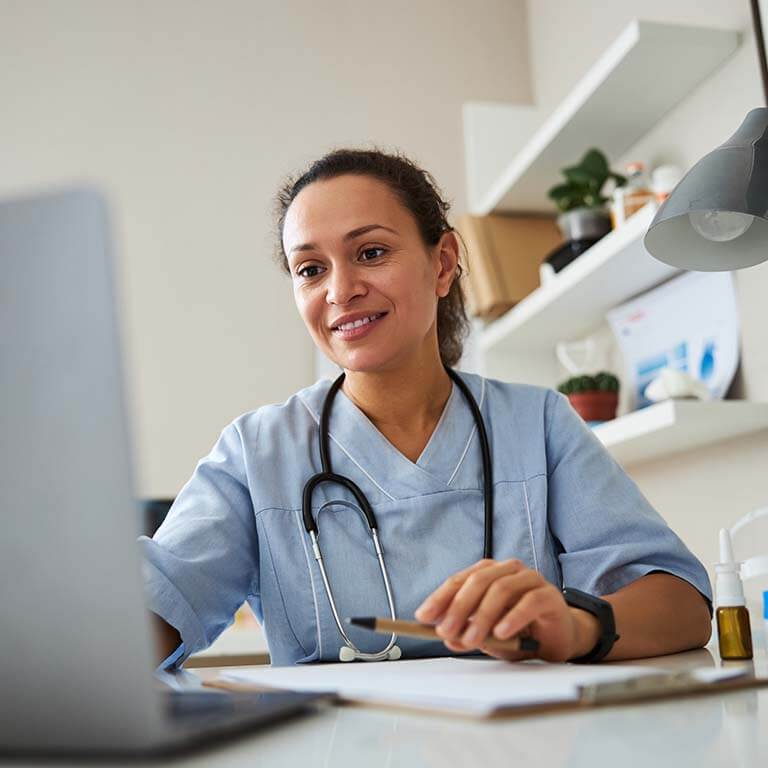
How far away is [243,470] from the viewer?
4.02ft

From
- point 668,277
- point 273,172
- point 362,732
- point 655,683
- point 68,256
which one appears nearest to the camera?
point 68,256

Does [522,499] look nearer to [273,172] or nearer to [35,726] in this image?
[35,726]

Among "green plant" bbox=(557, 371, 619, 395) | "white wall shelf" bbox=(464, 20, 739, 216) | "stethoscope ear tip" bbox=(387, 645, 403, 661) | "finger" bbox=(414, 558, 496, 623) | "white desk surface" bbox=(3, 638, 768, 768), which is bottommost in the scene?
"stethoscope ear tip" bbox=(387, 645, 403, 661)

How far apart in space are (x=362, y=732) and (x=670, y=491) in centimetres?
180

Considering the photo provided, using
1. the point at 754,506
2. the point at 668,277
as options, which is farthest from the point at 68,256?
the point at 668,277

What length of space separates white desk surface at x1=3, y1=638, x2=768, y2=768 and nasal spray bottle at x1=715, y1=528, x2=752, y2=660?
36 centimetres

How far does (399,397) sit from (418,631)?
0.64m

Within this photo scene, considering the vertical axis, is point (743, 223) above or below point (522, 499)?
above

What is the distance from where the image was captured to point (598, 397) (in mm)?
2227

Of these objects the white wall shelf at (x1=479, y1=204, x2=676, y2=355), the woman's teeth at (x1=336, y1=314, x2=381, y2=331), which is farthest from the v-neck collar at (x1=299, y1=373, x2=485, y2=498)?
the white wall shelf at (x1=479, y1=204, x2=676, y2=355)

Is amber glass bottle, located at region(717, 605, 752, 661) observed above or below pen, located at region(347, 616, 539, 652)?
below

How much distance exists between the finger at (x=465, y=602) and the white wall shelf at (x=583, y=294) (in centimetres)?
123

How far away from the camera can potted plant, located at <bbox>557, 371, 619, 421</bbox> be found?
2227 mm

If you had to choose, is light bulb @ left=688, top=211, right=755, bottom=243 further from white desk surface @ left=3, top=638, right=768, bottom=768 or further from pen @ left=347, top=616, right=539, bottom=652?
white desk surface @ left=3, top=638, right=768, bottom=768
